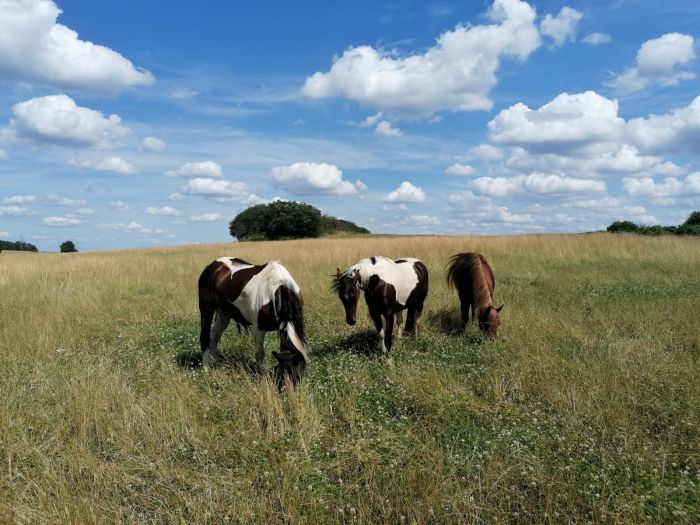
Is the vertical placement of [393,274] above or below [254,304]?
above

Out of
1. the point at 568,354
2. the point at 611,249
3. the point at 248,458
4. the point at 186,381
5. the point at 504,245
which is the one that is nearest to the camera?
the point at 248,458

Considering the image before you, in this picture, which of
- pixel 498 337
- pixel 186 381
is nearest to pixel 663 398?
pixel 498 337

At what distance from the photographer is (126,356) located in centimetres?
659

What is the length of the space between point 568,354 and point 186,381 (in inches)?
202

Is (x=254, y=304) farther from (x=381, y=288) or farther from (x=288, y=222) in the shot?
(x=288, y=222)

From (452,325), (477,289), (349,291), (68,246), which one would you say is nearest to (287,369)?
(349,291)

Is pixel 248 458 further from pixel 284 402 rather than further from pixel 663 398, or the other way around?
pixel 663 398

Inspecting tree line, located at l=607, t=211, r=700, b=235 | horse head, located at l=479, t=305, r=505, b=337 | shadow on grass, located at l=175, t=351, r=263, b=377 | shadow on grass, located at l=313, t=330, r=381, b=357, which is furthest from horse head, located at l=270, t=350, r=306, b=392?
tree line, located at l=607, t=211, r=700, b=235

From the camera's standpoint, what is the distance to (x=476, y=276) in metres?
7.75

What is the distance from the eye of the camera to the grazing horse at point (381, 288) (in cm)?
618

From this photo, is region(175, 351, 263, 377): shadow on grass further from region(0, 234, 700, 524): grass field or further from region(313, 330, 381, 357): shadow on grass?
region(313, 330, 381, 357): shadow on grass

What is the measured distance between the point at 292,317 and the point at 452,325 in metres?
4.30

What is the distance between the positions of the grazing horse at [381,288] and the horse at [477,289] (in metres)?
1.04

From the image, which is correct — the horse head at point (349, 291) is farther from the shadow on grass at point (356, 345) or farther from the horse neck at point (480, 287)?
the horse neck at point (480, 287)
